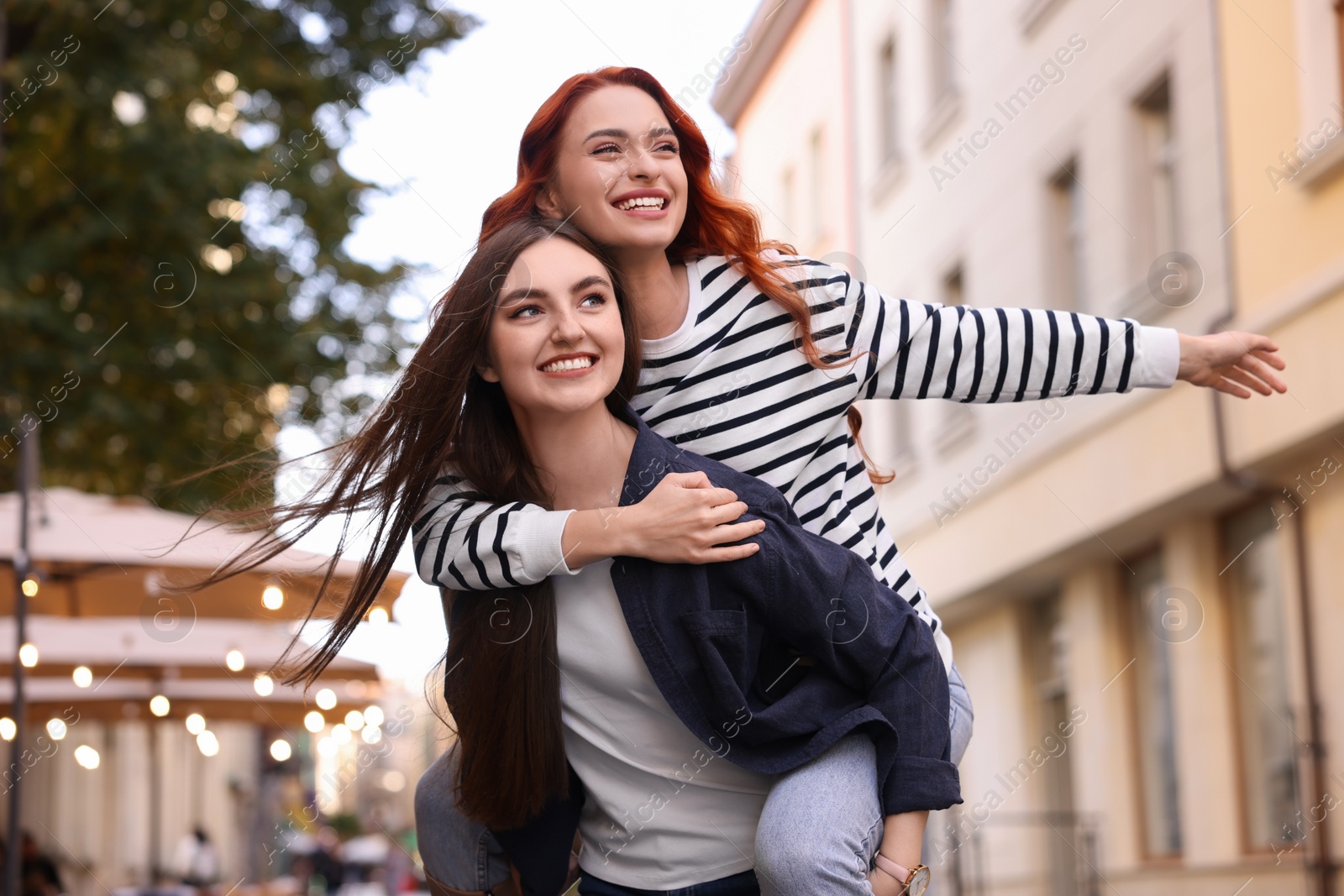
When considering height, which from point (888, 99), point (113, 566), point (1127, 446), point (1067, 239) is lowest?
point (113, 566)

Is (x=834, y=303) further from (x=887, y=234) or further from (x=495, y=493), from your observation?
(x=887, y=234)

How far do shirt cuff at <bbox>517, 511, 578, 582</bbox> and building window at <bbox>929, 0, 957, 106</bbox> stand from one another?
15447 mm

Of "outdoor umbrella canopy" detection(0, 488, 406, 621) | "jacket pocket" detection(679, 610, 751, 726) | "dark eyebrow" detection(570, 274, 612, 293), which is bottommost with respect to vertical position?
"jacket pocket" detection(679, 610, 751, 726)

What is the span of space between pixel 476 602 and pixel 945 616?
17007 millimetres

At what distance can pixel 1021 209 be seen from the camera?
52.0 ft

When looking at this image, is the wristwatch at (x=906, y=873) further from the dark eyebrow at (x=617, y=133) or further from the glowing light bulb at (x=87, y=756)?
the glowing light bulb at (x=87, y=756)

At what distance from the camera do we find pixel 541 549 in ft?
8.14

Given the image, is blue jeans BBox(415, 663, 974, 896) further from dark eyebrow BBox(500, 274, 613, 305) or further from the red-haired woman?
dark eyebrow BBox(500, 274, 613, 305)

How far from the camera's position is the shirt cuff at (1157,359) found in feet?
9.55

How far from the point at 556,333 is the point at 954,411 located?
1451cm

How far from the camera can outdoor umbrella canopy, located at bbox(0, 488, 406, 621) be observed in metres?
7.24

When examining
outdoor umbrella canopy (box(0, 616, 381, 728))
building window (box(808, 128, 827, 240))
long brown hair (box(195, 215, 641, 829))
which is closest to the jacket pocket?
long brown hair (box(195, 215, 641, 829))

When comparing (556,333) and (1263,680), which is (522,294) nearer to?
(556,333)

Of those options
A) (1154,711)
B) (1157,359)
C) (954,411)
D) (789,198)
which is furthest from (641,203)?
(789,198)
